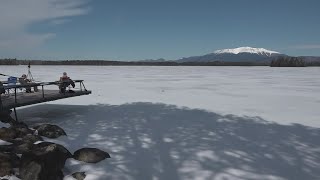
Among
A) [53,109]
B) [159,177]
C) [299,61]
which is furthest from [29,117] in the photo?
[299,61]

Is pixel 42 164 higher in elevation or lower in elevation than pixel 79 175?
higher

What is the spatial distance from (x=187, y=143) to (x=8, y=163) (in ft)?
14.1

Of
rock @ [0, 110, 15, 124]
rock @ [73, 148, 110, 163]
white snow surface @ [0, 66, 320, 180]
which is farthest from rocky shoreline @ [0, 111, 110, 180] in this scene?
rock @ [0, 110, 15, 124]

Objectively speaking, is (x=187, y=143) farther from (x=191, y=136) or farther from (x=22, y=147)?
(x=22, y=147)

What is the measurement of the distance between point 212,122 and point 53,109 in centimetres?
653

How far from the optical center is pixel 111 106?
609 inches

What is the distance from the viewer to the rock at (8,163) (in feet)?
20.8

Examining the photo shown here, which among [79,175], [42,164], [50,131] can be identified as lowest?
[79,175]

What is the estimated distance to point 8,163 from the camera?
653 cm

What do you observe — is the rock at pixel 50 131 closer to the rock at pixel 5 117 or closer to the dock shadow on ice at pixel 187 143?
the dock shadow on ice at pixel 187 143

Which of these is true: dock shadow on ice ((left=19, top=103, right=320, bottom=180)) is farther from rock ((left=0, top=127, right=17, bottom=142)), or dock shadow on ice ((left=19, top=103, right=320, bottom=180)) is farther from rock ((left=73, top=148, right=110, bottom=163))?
rock ((left=0, top=127, right=17, bottom=142))

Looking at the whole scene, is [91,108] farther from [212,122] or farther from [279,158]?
[279,158]

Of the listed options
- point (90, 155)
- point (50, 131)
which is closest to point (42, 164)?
point (90, 155)

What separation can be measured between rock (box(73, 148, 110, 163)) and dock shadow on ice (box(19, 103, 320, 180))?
167 mm
